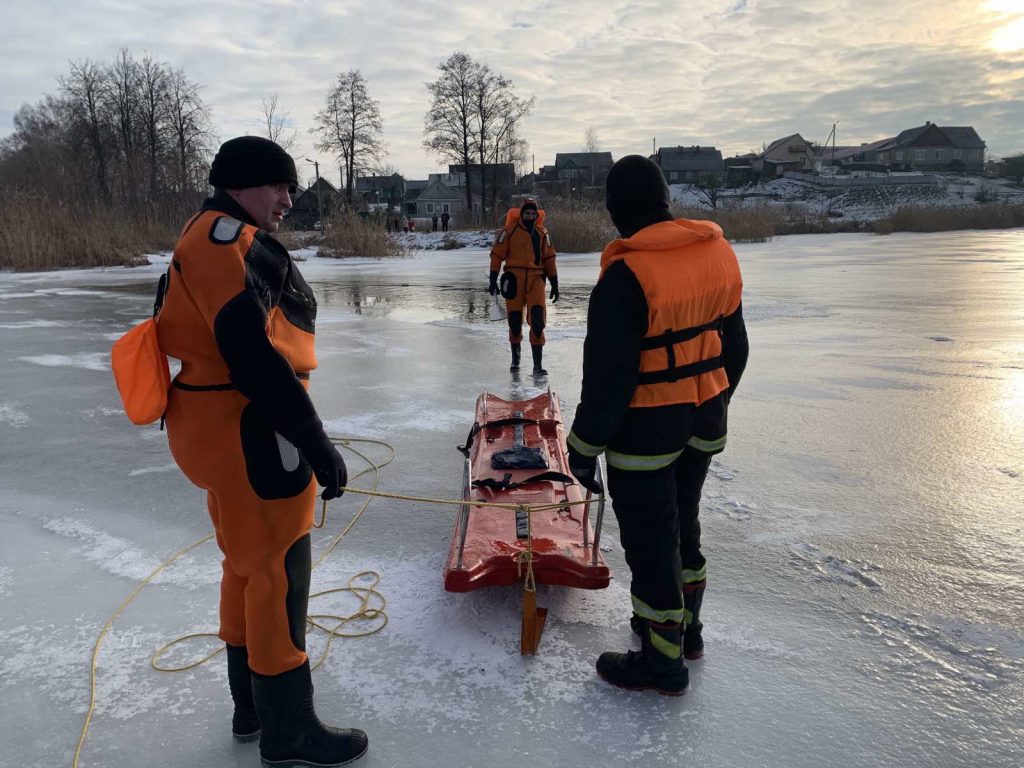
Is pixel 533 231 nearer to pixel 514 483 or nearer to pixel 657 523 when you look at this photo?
pixel 514 483

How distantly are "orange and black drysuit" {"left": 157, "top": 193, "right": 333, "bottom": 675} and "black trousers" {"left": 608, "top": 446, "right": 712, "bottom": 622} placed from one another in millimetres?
885

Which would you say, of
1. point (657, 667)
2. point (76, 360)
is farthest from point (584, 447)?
point (76, 360)

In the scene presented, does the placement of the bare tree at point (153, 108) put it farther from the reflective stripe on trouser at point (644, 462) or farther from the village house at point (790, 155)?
the village house at point (790, 155)

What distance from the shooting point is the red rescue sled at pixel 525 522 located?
99.1 inches

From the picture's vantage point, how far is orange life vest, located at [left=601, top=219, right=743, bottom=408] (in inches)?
77.4

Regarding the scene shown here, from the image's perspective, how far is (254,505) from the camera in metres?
1.74

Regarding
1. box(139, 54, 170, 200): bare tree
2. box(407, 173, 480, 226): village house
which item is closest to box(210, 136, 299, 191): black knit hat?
box(139, 54, 170, 200): bare tree

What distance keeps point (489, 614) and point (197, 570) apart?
1.27 m

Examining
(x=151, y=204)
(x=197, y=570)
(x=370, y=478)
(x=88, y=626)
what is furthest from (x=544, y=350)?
(x=151, y=204)

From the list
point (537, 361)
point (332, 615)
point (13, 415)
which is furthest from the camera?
point (537, 361)

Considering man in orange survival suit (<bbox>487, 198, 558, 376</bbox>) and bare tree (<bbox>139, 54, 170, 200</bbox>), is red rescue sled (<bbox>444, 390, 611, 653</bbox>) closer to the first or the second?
man in orange survival suit (<bbox>487, 198, 558, 376</bbox>)

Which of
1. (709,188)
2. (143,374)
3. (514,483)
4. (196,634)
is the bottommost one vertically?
(196,634)

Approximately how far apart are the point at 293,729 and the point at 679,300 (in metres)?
1.53

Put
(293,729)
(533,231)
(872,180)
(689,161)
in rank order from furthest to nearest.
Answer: (689,161), (872,180), (533,231), (293,729)
